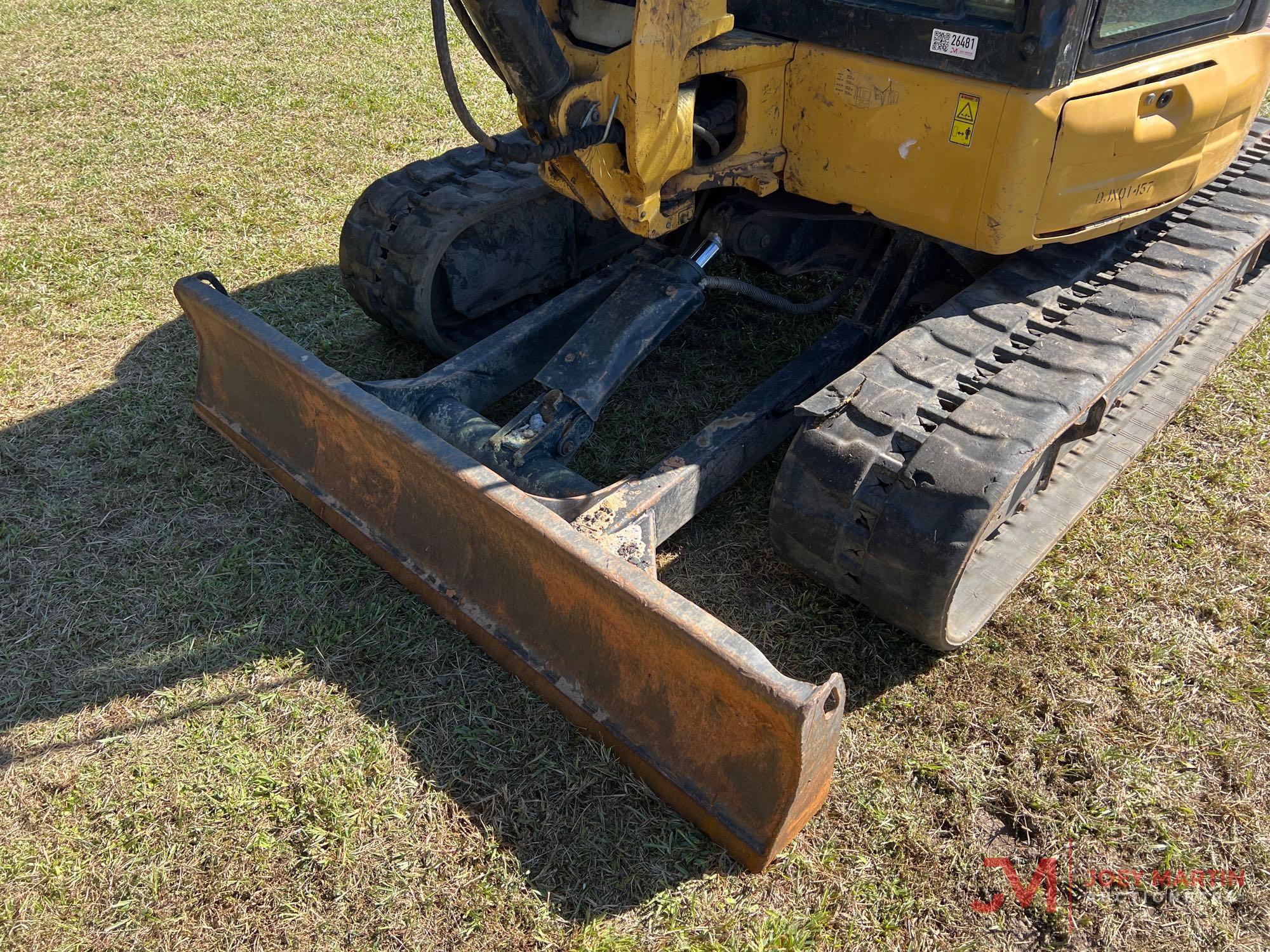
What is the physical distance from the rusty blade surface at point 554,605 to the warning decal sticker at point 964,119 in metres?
1.71

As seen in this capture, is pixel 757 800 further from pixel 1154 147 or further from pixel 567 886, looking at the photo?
pixel 1154 147

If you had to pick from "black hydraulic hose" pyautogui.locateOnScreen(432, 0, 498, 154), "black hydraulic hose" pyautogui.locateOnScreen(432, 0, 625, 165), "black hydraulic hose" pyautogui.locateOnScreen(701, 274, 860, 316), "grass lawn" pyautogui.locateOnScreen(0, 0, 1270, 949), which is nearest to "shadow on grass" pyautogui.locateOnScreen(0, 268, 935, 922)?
"grass lawn" pyautogui.locateOnScreen(0, 0, 1270, 949)

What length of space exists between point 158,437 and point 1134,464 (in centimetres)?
408

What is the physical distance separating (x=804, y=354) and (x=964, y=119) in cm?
110

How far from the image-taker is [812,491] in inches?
119

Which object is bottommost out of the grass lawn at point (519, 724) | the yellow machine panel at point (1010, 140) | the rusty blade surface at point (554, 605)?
the grass lawn at point (519, 724)

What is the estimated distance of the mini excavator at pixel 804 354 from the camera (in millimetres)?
2773

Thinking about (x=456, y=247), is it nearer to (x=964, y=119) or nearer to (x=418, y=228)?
(x=418, y=228)

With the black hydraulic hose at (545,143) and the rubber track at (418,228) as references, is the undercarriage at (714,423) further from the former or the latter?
the black hydraulic hose at (545,143)


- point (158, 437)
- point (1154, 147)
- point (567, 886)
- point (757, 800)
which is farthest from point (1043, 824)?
point (158, 437)

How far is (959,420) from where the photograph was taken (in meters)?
2.92

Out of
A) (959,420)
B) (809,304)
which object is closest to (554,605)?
(959,420)

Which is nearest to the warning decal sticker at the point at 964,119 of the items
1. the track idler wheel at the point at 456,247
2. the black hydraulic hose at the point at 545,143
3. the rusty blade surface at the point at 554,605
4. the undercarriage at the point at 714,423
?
the undercarriage at the point at 714,423

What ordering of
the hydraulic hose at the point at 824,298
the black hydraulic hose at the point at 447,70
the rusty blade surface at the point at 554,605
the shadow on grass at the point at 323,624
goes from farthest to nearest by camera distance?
the hydraulic hose at the point at 824,298 → the shadow on grass at the point at 323,624 → the black hydraulic hose at the point at 447,70 → the rusty blade surface at the point at 554,605
